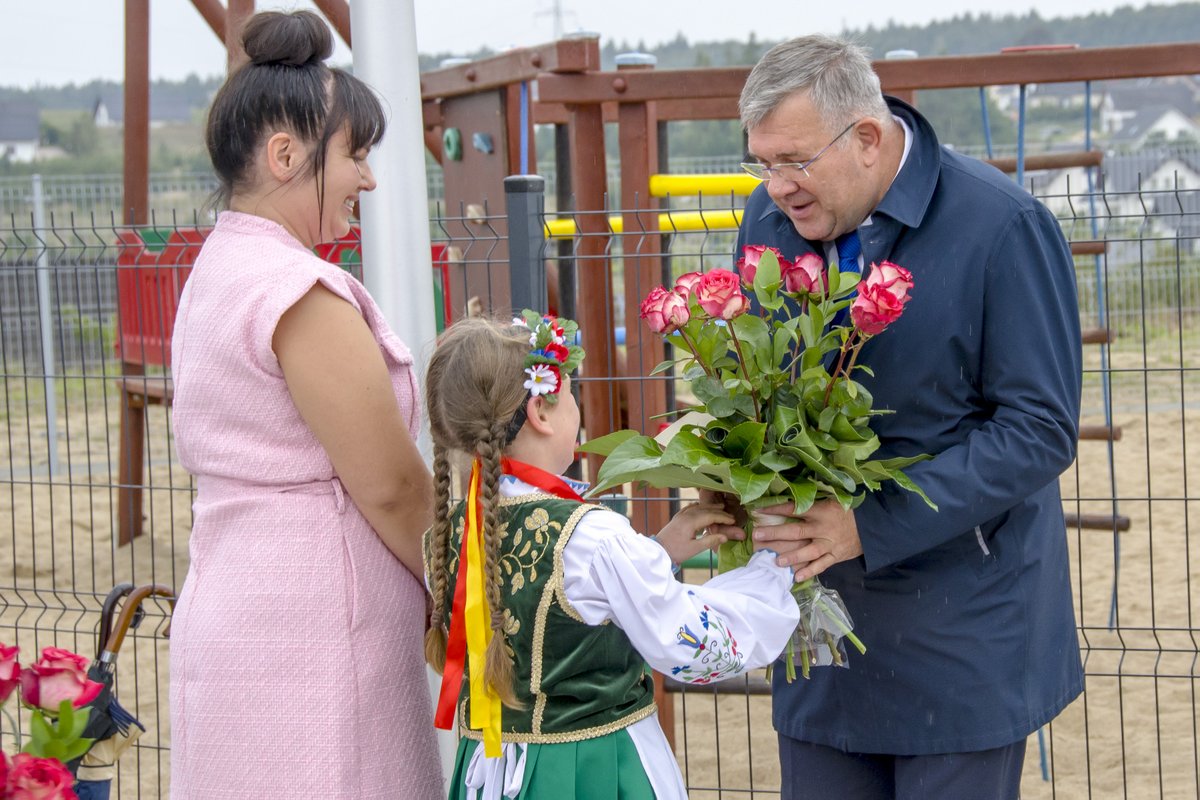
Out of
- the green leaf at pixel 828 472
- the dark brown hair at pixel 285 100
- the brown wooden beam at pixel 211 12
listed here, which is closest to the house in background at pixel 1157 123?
the brown wooden beam at pixel 211 12

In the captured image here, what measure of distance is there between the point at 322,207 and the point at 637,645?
0.86 meters

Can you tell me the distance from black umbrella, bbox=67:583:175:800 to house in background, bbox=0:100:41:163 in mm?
35563

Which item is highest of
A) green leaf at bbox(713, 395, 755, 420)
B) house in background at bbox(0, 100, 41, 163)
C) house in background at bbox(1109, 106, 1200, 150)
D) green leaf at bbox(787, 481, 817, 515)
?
house in background at bbox(0, 100, 41, 163)

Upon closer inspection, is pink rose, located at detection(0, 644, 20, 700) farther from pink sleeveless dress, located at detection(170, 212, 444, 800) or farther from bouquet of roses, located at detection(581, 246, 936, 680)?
bouquet of roses, located at detection(581, 246, 936, 680)

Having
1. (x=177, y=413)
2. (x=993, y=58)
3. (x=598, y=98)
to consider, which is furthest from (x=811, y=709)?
(x=993, y=58)

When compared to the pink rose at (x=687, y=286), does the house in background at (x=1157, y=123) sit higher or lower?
higher

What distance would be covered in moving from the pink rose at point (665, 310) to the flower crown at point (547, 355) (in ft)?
0.52

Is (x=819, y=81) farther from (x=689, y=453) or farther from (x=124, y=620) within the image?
(x=124, y=620)

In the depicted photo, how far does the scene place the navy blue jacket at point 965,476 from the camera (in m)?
2.14

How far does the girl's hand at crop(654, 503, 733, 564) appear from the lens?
7.40 ft

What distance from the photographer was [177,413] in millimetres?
2061

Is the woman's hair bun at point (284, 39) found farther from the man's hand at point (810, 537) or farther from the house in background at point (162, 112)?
the house in background at point (162, 112)

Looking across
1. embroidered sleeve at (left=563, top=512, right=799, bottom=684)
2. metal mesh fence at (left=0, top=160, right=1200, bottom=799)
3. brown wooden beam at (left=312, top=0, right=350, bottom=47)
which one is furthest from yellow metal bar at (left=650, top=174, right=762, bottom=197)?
embroidered sleeve at (left=563, top=512, right=799, bottom=684)

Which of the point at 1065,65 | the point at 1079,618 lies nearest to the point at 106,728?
the point at 1065,65
